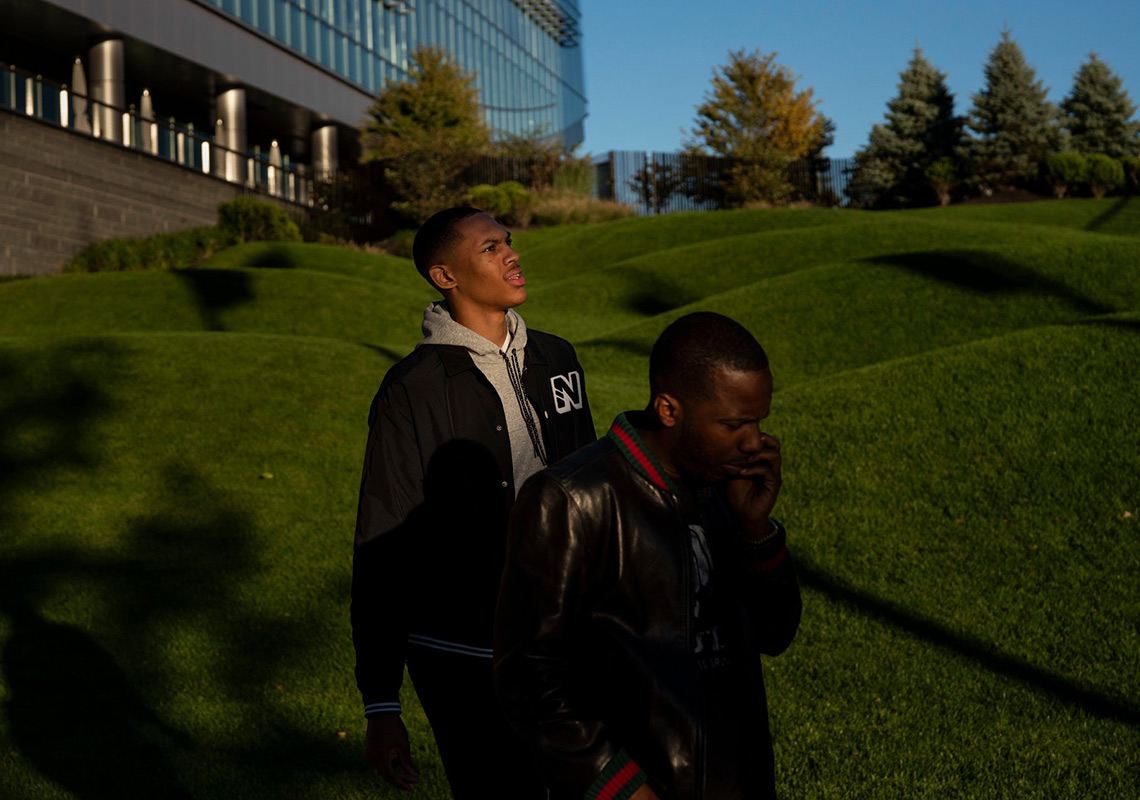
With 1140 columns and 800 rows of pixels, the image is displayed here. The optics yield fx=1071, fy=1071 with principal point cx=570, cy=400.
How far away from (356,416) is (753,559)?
30.3 feet

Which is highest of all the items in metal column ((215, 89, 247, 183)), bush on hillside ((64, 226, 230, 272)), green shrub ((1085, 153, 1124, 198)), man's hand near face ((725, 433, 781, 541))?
metal column ((215, 89, 247, 183))

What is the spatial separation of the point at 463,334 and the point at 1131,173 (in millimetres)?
34582

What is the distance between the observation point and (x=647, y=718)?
192 cm

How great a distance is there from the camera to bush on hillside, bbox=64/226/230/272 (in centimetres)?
2512

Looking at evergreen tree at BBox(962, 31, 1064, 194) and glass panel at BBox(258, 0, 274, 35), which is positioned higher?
glass panel at BBox(258, 0, 274, 35)

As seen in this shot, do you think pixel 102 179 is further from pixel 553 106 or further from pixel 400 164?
pixel 553 106

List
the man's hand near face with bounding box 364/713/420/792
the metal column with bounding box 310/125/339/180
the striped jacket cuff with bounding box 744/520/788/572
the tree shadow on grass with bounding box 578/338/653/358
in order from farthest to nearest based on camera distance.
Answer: the metal column with bounding box 310/125/339/180 → the tree shadow on grass with bounding box 578/338/653/358 → the man's hand near face with bounding box 364/713/420/792 → the striped jacket cuff with bounding box 744/520/788/572

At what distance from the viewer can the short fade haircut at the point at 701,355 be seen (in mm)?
1980

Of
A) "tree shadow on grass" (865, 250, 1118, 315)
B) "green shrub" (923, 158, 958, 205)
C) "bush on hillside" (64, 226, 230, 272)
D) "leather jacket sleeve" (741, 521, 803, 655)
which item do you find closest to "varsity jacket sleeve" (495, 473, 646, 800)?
"leather jacket sleeve" (741, 521, 803, 655)

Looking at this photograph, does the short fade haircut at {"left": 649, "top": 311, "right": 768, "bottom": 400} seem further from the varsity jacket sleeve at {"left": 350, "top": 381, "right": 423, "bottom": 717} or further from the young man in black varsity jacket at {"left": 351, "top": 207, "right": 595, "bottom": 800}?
the varsity jacket sleeve at {"left": 350, "top": 381, "right": 423, "bottom": 717}

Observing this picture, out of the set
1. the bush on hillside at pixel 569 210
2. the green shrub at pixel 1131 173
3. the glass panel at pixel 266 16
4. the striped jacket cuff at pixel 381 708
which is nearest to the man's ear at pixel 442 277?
the striped jacket cuff at pixel 381 708

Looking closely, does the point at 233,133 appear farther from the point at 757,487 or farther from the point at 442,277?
the point at 757,487

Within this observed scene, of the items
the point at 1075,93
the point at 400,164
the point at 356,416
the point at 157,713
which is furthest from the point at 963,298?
the point at 1075,93

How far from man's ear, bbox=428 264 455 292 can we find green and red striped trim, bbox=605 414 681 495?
3.25 ft
